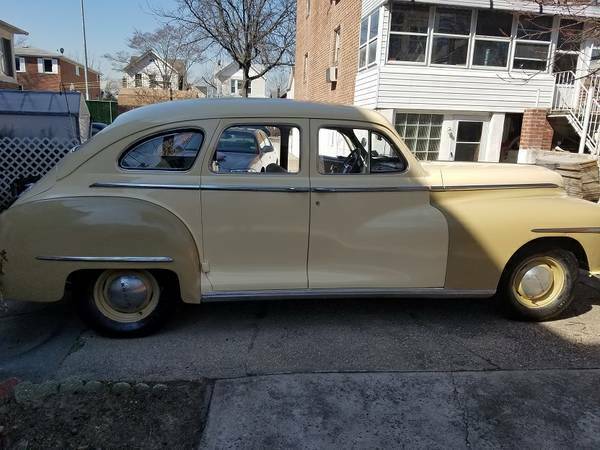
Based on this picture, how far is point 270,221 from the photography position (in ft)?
12.2

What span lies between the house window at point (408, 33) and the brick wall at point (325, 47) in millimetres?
1980

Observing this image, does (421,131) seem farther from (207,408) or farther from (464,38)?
(207,408)

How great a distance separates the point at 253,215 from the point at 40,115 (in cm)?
561

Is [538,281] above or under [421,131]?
under

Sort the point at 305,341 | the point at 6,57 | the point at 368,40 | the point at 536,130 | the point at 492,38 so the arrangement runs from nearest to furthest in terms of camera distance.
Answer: the point at 305,341
the point at 492,38
the point at 536,130
the point at 368,40
the point at 6,57

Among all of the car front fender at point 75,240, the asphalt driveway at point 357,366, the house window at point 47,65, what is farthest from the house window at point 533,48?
the house window at point 47,65

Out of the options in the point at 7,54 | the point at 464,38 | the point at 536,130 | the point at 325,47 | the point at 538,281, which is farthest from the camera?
the point at 7,54

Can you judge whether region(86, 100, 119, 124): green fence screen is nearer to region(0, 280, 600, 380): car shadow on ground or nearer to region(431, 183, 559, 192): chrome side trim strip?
region(0, 280, 600, 380): car shadow on ground

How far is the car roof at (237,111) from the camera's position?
3707 mm

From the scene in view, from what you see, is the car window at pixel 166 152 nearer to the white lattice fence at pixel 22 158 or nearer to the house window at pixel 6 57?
the white lattice fence at pixel 22 158

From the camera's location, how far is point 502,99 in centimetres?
1256

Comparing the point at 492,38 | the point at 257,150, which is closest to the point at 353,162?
the point at 257,150

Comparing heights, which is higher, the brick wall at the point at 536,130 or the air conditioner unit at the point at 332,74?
the air conditioner unit at the point at 332,74

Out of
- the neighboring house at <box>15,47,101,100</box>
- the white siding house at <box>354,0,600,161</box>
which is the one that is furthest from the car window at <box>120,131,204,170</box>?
the neighboring house at <box>15,47,101,100</box>
